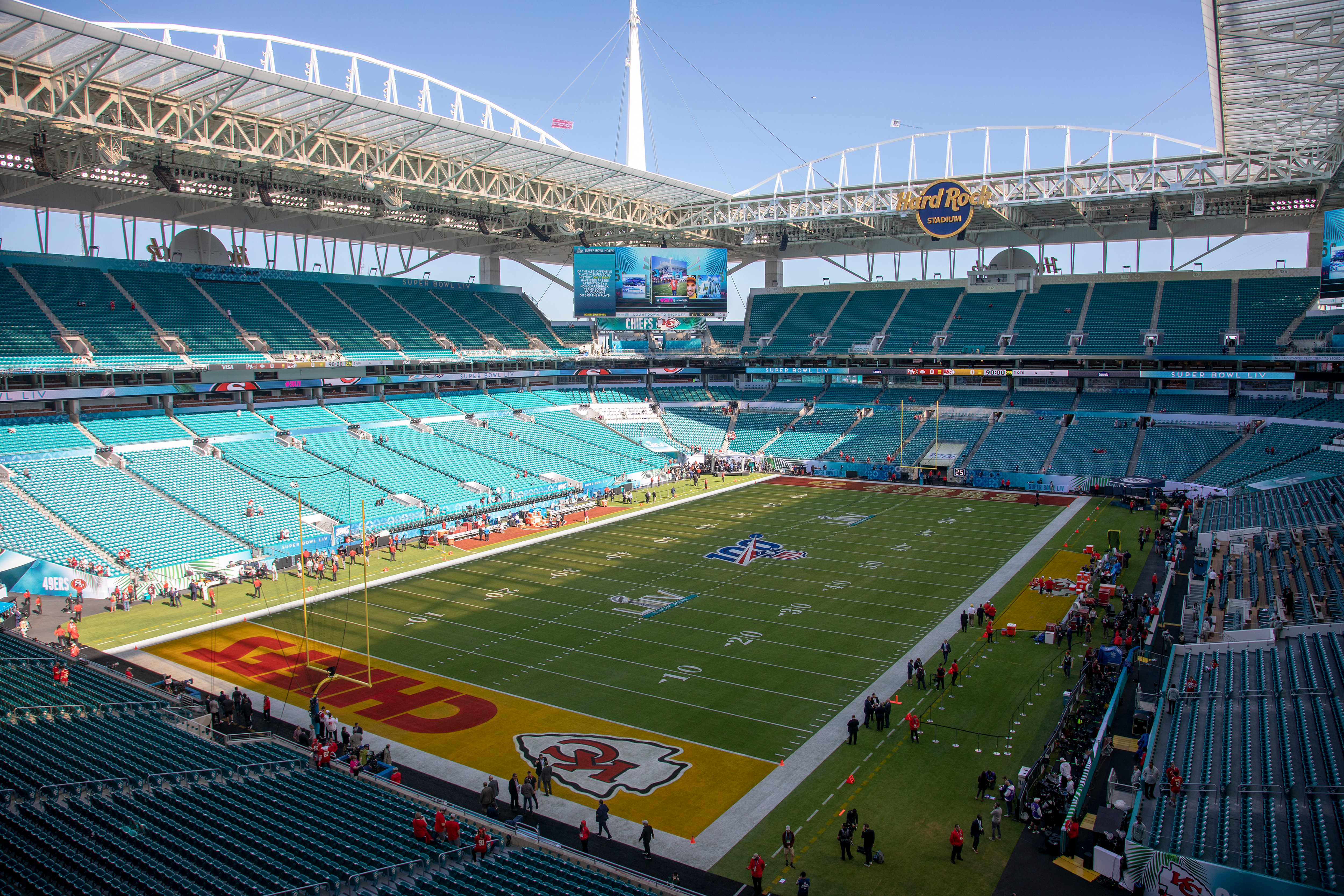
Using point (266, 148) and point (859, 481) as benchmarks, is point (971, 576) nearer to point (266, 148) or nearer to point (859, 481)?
point (859, 481)

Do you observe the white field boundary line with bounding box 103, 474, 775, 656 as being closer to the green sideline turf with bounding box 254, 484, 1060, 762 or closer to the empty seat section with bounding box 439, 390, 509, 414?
the green sideline turf with bounding box 254, 484, 1060, 762

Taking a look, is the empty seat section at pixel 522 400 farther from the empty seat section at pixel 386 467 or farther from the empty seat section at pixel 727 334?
the empty seat section at pixel 727 334

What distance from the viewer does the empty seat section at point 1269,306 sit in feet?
150

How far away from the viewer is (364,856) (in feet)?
39.5

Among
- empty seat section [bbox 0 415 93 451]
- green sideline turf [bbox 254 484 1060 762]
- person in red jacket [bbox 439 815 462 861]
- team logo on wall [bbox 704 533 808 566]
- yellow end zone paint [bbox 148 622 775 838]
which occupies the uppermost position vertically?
empty seat section [bbox 0 415 93 451]

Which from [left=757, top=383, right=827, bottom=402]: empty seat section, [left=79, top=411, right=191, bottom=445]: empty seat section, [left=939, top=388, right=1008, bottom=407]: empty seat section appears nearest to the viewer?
[left=79, top=411, right=191, bottom=445]: empty seat section

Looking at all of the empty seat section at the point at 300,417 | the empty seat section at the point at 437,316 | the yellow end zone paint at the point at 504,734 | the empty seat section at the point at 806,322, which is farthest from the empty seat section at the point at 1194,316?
the empty seat section at the point at 300,417

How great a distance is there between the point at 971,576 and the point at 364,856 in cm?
2282

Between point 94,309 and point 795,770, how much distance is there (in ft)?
127

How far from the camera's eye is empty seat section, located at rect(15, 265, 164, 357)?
37.3m

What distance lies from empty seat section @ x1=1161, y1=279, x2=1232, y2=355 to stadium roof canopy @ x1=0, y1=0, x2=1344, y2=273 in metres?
3.33

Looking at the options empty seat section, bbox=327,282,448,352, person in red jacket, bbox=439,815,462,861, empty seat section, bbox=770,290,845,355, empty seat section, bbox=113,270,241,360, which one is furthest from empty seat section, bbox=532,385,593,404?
person in red jacket, bbox=439,815,462,861

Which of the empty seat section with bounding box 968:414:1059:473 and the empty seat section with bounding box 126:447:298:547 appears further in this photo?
the empty seat section with bounding box 968:414:1059:473

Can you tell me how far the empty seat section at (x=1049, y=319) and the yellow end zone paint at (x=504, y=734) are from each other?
43.5m
